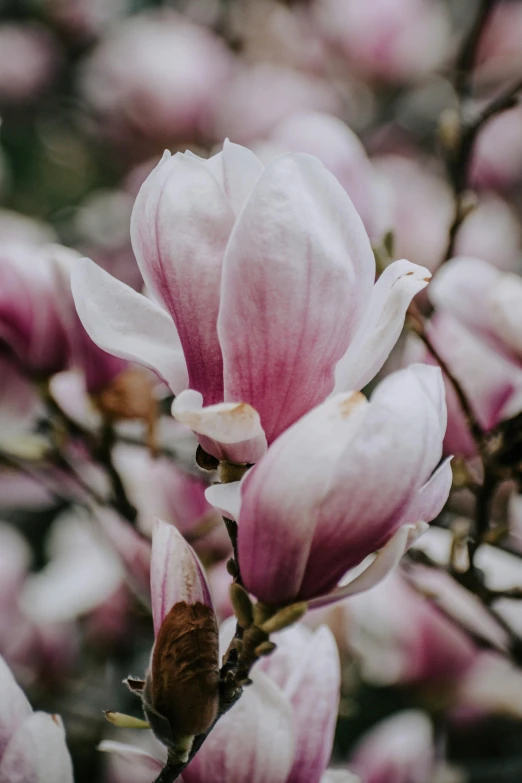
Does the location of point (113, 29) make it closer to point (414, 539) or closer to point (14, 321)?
point (14, 321)

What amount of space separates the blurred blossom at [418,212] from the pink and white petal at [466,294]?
69cm

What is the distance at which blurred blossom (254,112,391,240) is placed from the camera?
606 millimetres

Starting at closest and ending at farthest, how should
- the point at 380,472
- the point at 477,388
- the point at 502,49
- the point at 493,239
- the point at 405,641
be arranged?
the point at 380,472 → the point at 477,388 → the point at 405,641 → the point at 493,239 → the point at 502,49

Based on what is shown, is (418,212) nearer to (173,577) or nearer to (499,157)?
(499,157)

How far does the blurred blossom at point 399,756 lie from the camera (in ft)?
2.19

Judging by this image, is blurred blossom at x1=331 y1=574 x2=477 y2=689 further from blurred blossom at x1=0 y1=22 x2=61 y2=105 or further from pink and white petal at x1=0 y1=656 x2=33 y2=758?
blurred blossom at x1=0 y1=22 x2=61 y2=105

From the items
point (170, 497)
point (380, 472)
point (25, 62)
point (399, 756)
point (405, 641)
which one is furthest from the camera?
point (25, 62)

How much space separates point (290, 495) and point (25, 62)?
5.56 ft

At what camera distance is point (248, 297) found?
34cm

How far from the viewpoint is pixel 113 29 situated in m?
1.82

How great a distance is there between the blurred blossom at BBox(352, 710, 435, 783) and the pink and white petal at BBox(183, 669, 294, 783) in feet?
0.95

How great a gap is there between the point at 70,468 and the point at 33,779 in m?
0.35

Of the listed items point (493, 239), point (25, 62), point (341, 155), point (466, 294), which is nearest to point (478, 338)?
point (466, 294)

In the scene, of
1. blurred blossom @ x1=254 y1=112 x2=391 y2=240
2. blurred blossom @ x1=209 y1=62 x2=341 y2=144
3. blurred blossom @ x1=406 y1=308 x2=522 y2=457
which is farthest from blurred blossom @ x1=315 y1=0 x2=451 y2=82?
blurred blossom @ x1=406 y1=308 x2=522 y2=457
